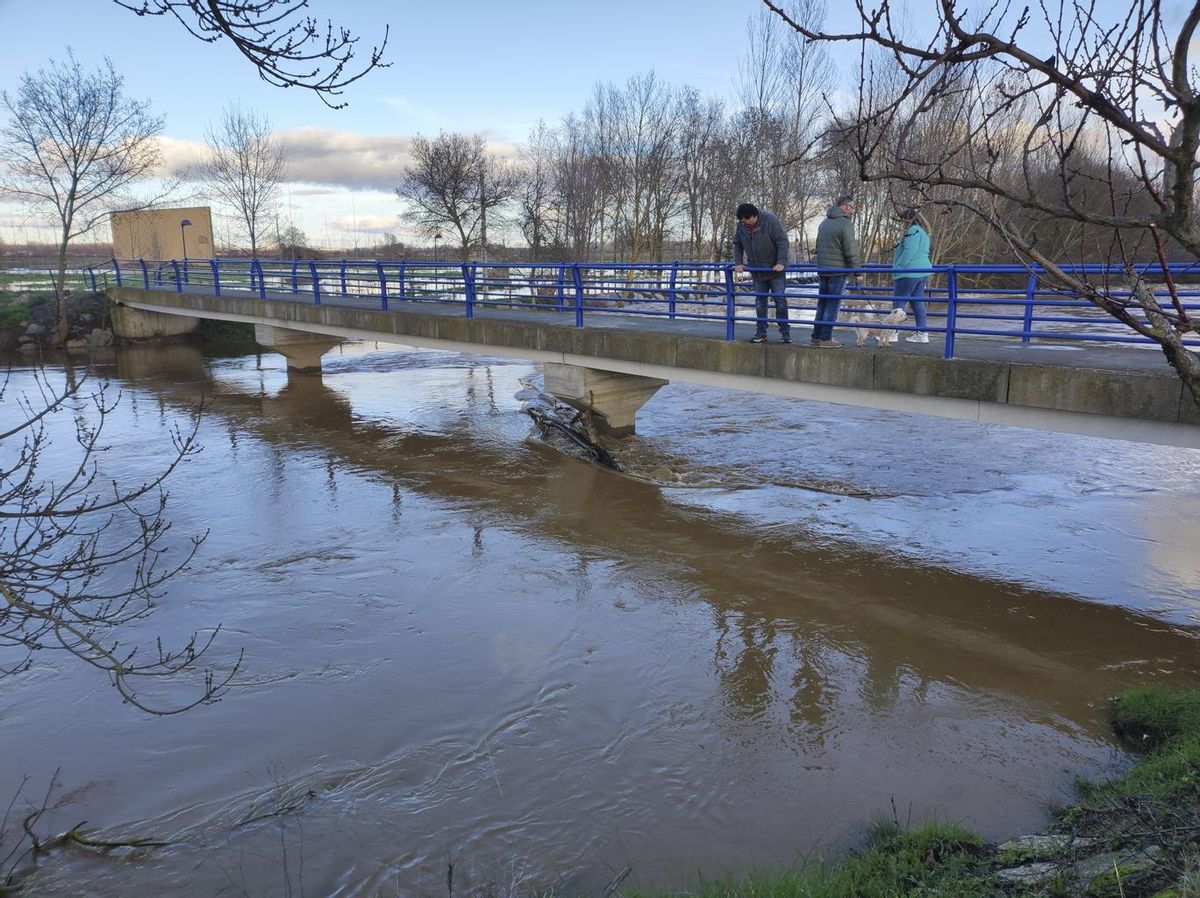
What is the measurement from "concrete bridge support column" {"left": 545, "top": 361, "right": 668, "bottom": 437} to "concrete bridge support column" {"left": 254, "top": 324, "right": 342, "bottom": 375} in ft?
33.2

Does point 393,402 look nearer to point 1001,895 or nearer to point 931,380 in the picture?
point 931,380

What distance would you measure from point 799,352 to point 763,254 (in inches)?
52.2

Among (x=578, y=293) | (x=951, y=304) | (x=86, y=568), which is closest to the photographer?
(x=86, y=568)

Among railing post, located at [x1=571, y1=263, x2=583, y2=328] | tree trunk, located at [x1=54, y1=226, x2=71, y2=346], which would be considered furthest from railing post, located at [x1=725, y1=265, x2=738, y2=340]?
tree trunk, located at [x1=54, y1=226, x2=71, y2=346]

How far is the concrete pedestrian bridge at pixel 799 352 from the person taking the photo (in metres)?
7.34

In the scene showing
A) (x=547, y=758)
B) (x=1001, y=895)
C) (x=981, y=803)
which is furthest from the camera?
(x=547, y=758)

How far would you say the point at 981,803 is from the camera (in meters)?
4.93

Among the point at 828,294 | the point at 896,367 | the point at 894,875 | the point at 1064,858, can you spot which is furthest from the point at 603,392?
the point at 1064,858

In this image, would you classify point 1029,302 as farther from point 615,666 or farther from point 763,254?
point 615,666

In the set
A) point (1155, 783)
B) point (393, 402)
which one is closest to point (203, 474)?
point (393, 402)

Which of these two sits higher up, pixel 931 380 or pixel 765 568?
pixel 931 380

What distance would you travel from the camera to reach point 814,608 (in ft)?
25.5

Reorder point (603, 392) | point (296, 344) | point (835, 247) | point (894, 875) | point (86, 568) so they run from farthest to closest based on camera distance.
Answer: point (296, 344)
point (603, 392)
point (835, 247)
point (894, 875)
point (86, 568)

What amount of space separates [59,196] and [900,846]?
31.6 metres
